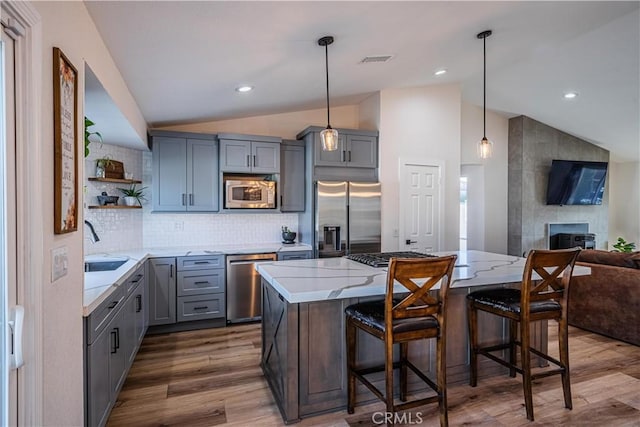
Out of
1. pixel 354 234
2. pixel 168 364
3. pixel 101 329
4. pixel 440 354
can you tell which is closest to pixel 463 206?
pixel 354 234

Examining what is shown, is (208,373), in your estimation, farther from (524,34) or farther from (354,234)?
(524,34)

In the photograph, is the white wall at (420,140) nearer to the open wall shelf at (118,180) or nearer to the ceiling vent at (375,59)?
the ceiling vent at (375,59)

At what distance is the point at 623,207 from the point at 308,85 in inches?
295

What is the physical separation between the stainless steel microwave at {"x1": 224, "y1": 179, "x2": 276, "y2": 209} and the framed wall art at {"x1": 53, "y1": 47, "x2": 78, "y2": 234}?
105 inches

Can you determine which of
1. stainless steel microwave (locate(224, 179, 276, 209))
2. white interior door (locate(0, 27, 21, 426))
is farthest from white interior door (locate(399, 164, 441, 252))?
white interior door (locate(0, 27, 21, 426))

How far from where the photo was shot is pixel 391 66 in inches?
149

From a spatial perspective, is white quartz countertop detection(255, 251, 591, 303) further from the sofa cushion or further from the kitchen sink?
the kitchen sink

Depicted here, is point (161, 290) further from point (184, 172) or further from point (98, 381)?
point (98, 381)

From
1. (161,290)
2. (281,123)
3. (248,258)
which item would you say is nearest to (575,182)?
(281,123)

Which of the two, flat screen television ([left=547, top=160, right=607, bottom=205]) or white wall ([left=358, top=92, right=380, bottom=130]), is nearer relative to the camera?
white wall ([left=358, top=92, right=380, bottom=130])

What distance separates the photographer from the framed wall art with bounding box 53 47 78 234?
4.78 ft

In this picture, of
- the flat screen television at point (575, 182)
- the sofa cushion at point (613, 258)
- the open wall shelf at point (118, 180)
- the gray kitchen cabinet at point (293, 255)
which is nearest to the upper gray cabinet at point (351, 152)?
the gray kitchen cabinet at point (293, 255)

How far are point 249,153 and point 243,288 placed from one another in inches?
65.4

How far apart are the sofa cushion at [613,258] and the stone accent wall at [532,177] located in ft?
7.75
